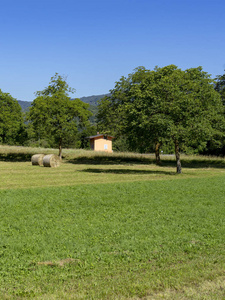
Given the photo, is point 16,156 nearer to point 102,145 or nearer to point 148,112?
point 148,112

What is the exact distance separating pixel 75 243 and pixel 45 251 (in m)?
1.02

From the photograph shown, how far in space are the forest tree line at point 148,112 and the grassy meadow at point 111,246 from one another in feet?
45.2

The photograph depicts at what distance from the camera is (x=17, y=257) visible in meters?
8.70

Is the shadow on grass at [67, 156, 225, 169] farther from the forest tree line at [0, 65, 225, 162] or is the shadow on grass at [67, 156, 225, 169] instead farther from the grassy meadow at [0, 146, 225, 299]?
the grassy meadow at [0, 146, 225, 299]

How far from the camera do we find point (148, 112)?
31.1 m

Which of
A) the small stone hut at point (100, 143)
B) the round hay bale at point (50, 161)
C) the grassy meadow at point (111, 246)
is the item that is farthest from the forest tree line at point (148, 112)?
the small stone hut at point (100, 143)

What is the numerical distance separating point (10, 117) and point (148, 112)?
29.6 m

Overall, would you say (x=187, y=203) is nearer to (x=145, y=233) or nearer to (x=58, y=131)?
(x=145, y=233)

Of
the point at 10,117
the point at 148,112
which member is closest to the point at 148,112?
the point at 148,112

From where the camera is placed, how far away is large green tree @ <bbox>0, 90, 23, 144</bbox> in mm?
52219

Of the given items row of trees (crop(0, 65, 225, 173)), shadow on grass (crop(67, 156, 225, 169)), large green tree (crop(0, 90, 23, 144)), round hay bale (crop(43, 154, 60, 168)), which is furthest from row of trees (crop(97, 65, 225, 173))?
large green tree (crop(0, 90, 23, 144))

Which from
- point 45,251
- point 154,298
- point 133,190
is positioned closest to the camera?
point 154,298

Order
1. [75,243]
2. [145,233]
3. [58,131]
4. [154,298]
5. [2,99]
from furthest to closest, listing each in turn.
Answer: [2,99] → [58,131] → [145,233] → [75,243] → [154,298]

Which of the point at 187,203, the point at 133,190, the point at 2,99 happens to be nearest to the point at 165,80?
the point at 133,190
